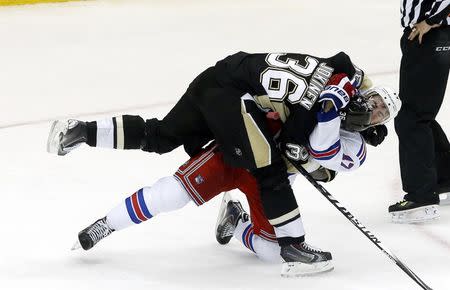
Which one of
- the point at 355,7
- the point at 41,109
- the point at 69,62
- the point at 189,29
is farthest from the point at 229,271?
the point at 355,7

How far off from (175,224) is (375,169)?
0.98 m

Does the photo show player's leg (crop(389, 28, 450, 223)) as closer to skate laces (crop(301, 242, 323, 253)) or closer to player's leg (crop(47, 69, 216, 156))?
skate laces (crop(301, 242, 323, 253))

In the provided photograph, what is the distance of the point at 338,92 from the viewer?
288 cm

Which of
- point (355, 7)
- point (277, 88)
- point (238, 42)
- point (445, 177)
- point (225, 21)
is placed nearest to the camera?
point (277, 88)

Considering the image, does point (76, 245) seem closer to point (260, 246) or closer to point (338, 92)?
point (260, 246)

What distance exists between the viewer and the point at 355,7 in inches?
279

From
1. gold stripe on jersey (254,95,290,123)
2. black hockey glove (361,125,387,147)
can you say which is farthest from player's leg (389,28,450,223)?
gold stripe on jersey (254,95,290,123)

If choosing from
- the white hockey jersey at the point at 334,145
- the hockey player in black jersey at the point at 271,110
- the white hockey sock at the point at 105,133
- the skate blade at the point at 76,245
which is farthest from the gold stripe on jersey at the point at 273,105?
the skate blade at the point at 76,245

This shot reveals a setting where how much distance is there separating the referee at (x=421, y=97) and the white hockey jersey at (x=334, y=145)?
0.48 m

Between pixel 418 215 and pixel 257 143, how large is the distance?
0.81m

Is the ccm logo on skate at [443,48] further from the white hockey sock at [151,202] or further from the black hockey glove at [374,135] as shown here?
the white hockey sock at [151,202]

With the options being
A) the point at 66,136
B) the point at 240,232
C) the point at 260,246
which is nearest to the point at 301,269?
the point at 260,246

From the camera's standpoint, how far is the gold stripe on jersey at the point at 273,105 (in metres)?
2.96

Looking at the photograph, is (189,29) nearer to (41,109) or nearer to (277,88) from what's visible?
(41,109)
